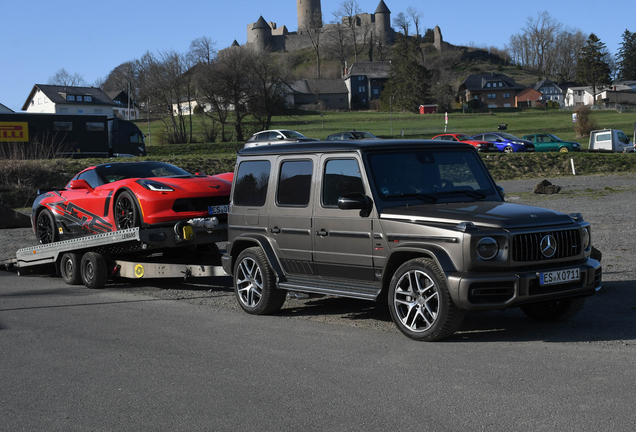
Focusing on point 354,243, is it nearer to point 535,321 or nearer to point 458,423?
point 535,321

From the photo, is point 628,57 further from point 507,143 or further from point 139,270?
point 139,270

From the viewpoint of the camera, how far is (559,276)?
246 inches

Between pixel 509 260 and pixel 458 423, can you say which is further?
pixel 509 260

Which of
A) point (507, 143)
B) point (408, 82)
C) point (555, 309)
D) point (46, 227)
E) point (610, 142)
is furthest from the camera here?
point (408, 82)

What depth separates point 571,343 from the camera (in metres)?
6.22

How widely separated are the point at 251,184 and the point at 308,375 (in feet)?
11.1

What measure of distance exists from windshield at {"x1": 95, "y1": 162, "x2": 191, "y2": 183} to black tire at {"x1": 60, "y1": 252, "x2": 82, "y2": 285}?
1.42 m

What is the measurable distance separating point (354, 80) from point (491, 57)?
62930 millimetres

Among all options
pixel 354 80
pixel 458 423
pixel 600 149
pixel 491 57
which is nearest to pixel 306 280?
pixel 458 423

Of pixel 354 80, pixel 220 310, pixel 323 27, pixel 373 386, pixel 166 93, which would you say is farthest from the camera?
pixel 323 27

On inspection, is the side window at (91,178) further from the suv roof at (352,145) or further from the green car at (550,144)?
the green car at (550,144)

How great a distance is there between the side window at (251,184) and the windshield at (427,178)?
64.2 inches

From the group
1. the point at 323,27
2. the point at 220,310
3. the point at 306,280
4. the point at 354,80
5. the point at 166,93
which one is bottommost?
the point at 220,310

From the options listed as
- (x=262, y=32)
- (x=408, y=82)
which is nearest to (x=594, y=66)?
(x=408, y=82)
